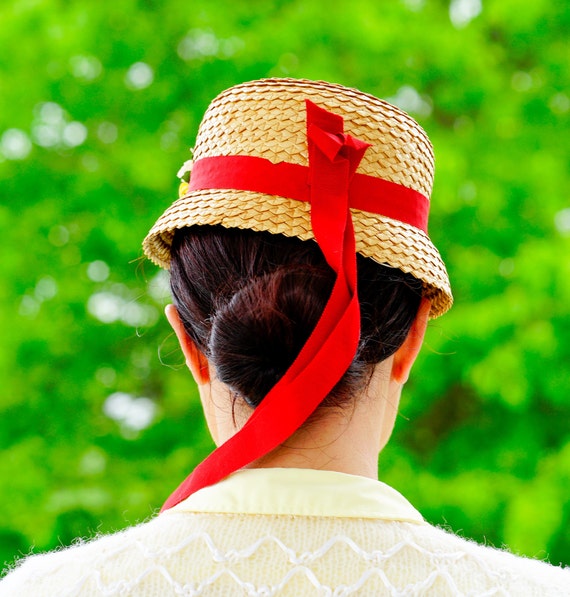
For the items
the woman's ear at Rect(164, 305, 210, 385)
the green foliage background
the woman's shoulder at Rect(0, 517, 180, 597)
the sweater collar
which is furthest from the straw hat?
the green foliage background

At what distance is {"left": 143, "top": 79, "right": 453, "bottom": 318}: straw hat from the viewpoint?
1269 millimetres

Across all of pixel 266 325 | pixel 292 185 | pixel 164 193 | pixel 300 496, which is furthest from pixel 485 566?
pixel 164 193

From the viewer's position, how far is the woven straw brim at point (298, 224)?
123cm

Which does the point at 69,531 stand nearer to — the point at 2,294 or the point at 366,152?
the point at 2,294

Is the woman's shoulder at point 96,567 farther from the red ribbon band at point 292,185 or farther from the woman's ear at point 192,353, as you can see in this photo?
the red ribbon band at point 292,185

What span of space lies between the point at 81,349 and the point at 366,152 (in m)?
3.37

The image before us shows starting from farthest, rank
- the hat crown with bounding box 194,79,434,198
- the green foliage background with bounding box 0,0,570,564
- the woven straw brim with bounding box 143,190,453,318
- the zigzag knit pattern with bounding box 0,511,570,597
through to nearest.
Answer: the green foliage background with bounding box 0,0,570,564, the hat crown with bounding box 194,79,434,198, the woven straw brim with bounding box 143,190,453,318, the zigzag knit pattern with bounding box 0,511,570,597

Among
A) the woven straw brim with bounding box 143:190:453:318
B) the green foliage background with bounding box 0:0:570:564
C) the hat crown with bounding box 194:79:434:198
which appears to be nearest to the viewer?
the woven straw brim with bounding box 143:190:453:318

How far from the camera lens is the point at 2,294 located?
172 inches

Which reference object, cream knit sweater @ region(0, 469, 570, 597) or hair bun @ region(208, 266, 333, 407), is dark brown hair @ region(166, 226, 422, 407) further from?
cream knit sweater @ region(0, 469, 570, 597)

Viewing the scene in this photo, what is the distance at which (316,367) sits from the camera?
3.73 ft

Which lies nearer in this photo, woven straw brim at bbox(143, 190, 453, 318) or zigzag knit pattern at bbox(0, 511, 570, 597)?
zigzag knit pattern at bbox(0, 511, 570, 597)

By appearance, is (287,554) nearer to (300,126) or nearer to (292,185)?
(292,185)

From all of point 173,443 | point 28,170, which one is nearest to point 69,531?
point 173,443
